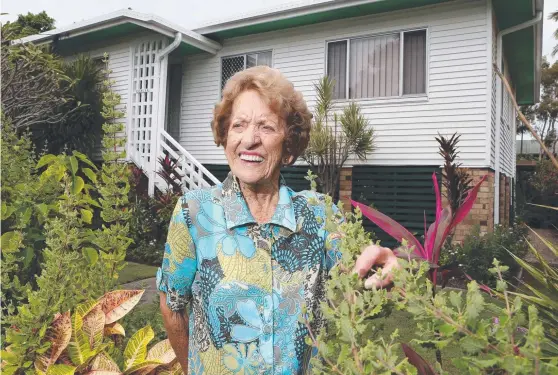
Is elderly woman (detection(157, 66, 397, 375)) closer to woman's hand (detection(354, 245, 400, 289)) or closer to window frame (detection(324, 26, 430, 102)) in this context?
woman's hand (detection(354, 245, 400, 289))

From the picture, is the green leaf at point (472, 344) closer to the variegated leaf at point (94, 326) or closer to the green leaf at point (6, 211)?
the variegated leaf at point (94, 326)

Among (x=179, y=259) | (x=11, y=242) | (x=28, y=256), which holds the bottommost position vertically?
(x=28, y=256)

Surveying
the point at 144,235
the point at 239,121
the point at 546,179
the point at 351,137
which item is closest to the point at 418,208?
the point at 351,137

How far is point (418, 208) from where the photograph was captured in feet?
31.0

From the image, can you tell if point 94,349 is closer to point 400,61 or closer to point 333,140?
point 333,140

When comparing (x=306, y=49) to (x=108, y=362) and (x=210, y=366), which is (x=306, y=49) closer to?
(x=108, y=362)

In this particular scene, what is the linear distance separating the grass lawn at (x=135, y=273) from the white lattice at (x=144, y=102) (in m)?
3.51

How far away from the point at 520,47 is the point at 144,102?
33.1 ft

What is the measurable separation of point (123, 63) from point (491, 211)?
30.6 ft

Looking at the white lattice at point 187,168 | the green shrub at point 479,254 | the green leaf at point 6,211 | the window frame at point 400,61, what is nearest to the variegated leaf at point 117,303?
the green leaf at point 6,211

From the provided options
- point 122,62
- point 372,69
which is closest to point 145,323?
point 372,69

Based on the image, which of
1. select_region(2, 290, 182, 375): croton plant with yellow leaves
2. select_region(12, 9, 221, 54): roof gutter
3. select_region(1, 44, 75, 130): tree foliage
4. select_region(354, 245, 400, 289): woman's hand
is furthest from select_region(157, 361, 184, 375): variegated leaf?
select_region(12, 9, 221, 54): roof gutter

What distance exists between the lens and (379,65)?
993 cm

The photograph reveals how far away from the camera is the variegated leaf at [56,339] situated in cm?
239
